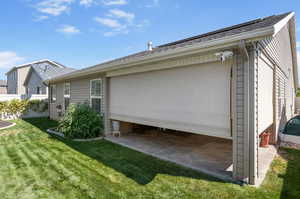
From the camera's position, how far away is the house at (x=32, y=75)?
66.1ft

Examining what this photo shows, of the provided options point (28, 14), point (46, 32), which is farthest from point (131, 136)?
point (46, 32)

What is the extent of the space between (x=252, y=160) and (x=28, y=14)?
41.2ft

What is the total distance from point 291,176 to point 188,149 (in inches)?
100

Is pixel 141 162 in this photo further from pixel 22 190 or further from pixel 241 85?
pixel 241 85

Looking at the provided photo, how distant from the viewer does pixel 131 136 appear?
7.09 meters

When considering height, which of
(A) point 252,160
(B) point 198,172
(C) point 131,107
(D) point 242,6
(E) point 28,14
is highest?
(E) point 28,14

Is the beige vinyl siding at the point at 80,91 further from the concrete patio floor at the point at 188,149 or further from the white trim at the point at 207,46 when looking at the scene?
the white trim at the point at 207,46

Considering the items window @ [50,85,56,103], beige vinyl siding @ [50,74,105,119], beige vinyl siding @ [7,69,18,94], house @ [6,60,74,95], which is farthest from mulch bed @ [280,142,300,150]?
beige vinyl siding @ [7,69,18,94]

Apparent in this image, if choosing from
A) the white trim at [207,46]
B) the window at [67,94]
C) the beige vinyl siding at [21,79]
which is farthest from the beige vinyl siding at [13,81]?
the white trim at [207,46]

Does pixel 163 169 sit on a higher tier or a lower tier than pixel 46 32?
lower

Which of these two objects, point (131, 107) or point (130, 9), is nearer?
point (131, 107)

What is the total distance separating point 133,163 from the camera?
13.9 ft

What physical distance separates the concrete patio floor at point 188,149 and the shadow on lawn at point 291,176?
35.6 inches

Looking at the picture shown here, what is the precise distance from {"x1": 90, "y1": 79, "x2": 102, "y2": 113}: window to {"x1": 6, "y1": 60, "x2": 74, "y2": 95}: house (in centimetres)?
1439
